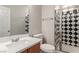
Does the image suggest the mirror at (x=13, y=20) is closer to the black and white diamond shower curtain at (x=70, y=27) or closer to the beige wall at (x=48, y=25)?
the beige wall at (x=48, y=25)

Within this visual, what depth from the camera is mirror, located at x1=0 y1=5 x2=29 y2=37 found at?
138 cm

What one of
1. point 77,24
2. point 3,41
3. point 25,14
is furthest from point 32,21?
point 77,24

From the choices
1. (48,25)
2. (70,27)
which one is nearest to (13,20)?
(48,25)

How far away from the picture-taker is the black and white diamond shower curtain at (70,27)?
217 centimetres

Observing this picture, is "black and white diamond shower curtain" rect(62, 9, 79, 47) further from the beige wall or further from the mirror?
the mirror

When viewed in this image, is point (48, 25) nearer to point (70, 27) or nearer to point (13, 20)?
point (70, 27)

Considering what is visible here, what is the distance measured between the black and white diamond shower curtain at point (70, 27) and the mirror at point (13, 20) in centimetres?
103

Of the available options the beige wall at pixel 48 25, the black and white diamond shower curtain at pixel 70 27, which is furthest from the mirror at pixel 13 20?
the black and white diamond shower curtain at pixel 70 27

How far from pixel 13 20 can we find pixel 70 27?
57.8 inches

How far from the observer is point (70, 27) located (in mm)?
2254

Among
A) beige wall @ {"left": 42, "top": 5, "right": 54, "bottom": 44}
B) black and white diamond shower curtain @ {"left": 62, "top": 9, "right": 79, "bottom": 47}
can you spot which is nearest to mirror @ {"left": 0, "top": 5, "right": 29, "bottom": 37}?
beige wall @ {"left": 42, "top": 5, "right": 54, "bottom": 44}

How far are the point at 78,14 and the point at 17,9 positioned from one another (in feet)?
4.93
